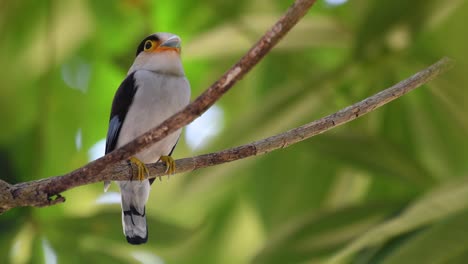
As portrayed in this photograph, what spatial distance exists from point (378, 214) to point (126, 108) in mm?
946

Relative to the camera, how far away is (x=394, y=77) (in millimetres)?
2855

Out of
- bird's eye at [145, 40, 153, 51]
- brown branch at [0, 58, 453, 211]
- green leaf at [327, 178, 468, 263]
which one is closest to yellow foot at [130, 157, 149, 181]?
brown branch at [0, 58, 453, 211]

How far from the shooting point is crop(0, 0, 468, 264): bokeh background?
2.67m

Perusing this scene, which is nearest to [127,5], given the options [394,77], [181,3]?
[181,3]

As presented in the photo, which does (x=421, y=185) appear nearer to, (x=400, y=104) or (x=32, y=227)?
(x=400, y=104)

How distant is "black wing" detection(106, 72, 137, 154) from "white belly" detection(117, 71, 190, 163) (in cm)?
3

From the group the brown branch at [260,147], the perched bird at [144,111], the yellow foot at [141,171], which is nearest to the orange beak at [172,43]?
the perched bird at [144,111]

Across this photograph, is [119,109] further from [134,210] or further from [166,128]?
[166,128]

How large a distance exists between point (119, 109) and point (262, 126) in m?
0.48

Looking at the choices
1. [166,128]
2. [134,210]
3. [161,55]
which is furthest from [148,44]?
[166,128]

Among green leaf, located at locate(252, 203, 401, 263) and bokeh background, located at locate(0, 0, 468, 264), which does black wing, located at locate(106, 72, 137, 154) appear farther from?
green leaf, located at locate(252, 203, 401, 263)

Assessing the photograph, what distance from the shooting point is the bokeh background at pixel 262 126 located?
8.75ft

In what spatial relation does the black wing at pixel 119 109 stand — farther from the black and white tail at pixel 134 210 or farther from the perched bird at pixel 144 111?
the black and white tail at pixel 134 210

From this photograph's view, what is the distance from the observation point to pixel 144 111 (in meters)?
2.41
